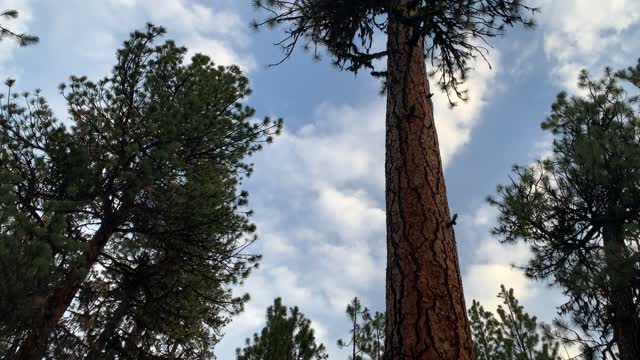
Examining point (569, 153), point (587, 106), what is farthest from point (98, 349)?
point (587, 106)

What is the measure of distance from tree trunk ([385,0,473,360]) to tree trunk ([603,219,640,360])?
4478 mm

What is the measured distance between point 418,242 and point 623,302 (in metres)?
5.33

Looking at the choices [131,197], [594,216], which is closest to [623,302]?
[594,216]

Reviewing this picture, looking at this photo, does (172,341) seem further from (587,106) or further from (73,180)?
(587,106)

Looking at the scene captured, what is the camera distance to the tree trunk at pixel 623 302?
584cm

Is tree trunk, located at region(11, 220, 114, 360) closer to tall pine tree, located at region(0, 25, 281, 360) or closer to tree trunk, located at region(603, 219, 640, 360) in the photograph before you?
tall pine tree, located at region(0, 25, 281, 360)

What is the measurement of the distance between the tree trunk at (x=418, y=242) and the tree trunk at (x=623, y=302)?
4.48 meters

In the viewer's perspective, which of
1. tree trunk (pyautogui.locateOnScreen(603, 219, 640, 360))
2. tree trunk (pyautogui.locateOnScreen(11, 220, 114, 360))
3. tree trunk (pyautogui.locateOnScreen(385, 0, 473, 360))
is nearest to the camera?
tree trunk (pyautogui.locateOnScreen(385, 0, 473, 360))

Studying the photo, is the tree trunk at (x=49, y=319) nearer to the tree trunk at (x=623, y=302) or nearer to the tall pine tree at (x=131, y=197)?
the tall pine tree at (x=131, y=197)

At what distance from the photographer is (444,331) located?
2246mm

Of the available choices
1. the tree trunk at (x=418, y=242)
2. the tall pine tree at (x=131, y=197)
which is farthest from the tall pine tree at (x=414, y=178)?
the tall pine tree at (x=131, y=197)

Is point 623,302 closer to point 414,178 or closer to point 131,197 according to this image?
point 414,178

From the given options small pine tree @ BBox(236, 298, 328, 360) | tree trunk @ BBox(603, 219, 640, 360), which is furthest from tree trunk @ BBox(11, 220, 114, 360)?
tree trunk @ BBox(603, 219, 640, 360)

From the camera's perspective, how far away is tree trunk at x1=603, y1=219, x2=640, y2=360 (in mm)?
5844
